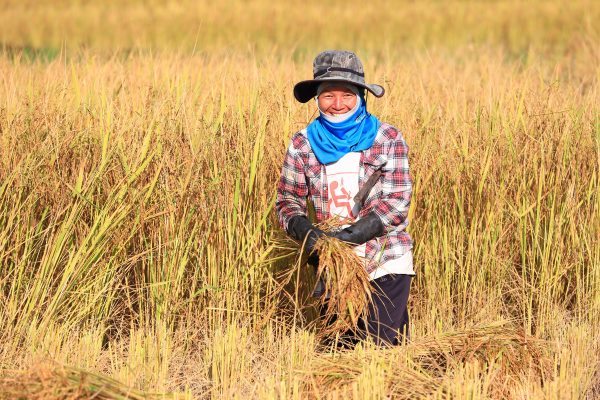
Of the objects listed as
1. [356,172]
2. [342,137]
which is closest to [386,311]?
[356,172]

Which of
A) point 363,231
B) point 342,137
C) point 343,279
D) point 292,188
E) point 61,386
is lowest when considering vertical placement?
point 61,386

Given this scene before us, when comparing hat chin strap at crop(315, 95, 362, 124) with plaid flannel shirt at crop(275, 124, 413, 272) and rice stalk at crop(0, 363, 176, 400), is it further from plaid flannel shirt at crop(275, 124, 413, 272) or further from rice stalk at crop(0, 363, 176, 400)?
rice stalk at crop(0, 363, 176, 400)

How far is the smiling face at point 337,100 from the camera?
9.95ft

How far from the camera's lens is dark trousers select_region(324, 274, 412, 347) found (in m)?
3.12

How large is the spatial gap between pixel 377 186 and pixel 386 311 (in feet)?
1.33

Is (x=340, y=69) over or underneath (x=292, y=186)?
over

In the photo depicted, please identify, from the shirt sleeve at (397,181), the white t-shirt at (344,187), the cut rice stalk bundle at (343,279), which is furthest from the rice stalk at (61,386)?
the shirt sleeve at (397,181)

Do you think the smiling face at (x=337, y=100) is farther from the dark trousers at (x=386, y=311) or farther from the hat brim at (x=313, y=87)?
the dark trousers at (x=386, y=311)

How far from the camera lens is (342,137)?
9.98 feet

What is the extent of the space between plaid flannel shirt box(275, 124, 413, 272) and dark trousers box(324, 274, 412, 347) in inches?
3.4

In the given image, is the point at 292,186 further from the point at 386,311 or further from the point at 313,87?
the point at 386,311

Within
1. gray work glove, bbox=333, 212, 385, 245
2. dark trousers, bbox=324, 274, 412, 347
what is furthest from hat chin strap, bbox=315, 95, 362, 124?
dark trousers, bbox=324, 274, 412, 347

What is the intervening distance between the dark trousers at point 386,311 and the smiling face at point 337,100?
555 mm

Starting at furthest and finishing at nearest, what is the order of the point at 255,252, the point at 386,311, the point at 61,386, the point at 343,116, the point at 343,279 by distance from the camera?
the point at 255,252 < the point at 386,311 < the point at 343,116 < the point at 343,279 < the point at 61,386
